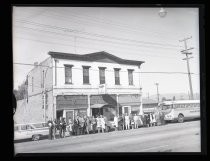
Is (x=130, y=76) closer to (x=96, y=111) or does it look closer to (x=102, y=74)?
(x=102, y=74)

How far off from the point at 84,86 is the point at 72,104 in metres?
0.50

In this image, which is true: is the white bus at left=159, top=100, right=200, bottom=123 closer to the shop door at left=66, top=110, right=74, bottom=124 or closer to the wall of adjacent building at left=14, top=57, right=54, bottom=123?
the shop door at left=66, top=110, right=74, bottom=124

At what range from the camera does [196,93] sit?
6.87 m

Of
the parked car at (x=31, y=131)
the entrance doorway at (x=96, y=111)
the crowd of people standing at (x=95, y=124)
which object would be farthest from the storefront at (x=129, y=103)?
the parked car at (x=31, y=131)

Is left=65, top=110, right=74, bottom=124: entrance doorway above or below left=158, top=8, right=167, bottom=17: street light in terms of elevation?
below

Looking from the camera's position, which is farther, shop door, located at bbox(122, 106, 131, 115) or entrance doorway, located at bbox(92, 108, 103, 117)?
shop door, located at bbox(122, 106, 131, 115)

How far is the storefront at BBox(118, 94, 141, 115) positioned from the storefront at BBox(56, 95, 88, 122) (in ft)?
2.72

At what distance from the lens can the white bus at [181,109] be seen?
697 centimetres

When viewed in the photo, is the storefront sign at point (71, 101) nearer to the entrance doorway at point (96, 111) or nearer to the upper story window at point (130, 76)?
the entrance doorway at point (96, 111)

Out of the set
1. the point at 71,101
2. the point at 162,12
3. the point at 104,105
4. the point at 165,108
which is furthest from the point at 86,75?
the point at 162,12

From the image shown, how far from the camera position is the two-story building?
6.79m

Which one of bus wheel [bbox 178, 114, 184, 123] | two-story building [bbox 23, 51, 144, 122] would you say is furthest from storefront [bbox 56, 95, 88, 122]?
bus wheel [bbox 178, 114, 184, 123]

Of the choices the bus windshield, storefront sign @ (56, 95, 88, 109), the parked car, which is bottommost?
the parked car

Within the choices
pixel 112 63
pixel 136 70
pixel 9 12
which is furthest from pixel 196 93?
pixel 9 12
